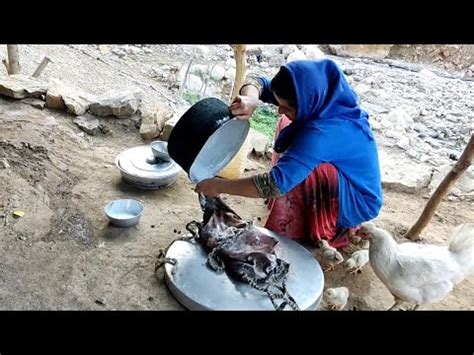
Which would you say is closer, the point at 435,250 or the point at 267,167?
the point at 435,250

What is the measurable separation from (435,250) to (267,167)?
1.66 meters

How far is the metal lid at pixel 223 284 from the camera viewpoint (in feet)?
7.30

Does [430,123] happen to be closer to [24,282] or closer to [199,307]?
[199,307]

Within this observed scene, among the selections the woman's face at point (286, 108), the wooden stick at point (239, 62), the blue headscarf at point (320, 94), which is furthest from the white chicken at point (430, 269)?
the wooden stick at point (239, 62)

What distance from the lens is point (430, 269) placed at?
2.30m

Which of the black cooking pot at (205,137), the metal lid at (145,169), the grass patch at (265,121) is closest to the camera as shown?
the black cooking pot at (205,137)

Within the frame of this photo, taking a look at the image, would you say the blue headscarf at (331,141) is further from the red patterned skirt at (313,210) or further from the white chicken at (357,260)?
the white chicken at (357,260)

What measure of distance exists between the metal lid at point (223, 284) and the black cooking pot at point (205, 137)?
0.42 m

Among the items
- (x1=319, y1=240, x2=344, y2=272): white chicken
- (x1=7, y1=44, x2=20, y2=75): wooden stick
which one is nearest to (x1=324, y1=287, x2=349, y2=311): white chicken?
(x1=319, y1=240, x2=344, y2=272): white chicken

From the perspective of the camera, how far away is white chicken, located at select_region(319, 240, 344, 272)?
2701 millimetres

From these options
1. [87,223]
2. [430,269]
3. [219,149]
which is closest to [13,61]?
[87,223]

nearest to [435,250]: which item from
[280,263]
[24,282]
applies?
[280,263]
